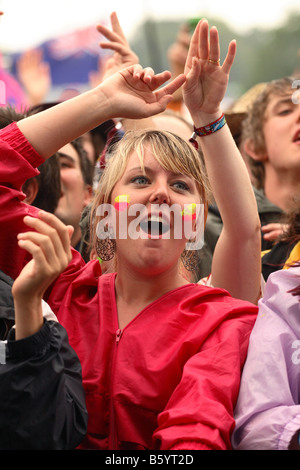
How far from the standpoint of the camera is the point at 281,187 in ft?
9.78

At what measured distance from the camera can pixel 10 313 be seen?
150 cm

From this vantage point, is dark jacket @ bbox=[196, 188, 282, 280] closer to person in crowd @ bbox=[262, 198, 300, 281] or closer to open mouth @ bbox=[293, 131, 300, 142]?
person in crowd @ bbox=[262, 198, 300, 281]

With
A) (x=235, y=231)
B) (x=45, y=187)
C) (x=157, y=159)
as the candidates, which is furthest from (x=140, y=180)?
(x=45, y=187)

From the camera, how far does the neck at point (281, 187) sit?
9.56 feet

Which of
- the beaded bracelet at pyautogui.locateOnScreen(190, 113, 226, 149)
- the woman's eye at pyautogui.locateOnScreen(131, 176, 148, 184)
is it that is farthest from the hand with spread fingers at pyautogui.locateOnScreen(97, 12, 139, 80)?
the woman's eye at pyautogui.locateOnScreen(131, 176, 148, 184)

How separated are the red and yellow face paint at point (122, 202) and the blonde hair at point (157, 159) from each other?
0.08 metres

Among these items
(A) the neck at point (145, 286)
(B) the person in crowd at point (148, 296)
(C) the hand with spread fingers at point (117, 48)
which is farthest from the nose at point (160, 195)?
(C) the hand with spread fingers at point (117, 48)

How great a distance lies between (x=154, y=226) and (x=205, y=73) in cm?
46

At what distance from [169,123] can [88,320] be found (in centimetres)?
104

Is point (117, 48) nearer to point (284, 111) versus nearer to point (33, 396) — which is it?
point (284, 111)

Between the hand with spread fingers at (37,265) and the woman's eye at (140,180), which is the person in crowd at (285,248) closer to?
the woman's eye at (140,180)
